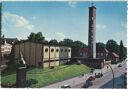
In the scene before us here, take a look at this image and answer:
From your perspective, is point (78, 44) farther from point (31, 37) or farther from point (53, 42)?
point (31, 37)

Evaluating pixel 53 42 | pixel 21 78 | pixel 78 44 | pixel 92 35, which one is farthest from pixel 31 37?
pixel 92 35

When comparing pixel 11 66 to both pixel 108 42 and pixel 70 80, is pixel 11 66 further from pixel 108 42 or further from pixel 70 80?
pixel 108 42

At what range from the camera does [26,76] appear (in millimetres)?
20891

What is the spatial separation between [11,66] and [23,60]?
1956mm

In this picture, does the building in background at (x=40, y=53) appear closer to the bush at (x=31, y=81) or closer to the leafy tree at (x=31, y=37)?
the leafy tree at (x=31, y=37)

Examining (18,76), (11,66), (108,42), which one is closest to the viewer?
(18,76)

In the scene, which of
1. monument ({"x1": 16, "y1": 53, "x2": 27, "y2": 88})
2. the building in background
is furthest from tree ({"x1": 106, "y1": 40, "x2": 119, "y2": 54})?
monument ({"x1": 16, "y1": 53, "x2": 27, "y2": 88})

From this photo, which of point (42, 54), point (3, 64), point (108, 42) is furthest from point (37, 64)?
point (108, 42)

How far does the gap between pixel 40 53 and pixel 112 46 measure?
542 centimetres

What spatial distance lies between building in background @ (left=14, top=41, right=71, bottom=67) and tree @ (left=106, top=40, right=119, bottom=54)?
132 inches

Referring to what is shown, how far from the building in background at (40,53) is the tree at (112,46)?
3.35m

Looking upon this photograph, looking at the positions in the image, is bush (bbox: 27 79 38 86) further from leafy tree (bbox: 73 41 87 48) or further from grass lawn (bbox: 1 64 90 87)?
leafy tree (bbox: 73 41 87 48)

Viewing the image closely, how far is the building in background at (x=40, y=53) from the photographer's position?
2309 cm

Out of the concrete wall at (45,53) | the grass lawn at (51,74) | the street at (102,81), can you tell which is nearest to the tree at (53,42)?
the concrete wall at (45,53)
